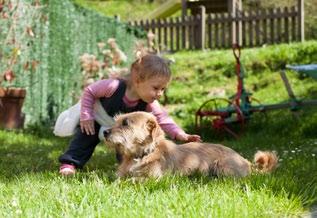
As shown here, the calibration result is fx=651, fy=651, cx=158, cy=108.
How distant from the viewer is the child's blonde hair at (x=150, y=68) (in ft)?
15.5

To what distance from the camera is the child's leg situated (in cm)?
527

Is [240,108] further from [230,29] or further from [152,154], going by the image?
[230,29]

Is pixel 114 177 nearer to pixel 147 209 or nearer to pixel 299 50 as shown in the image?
pixel 147 209

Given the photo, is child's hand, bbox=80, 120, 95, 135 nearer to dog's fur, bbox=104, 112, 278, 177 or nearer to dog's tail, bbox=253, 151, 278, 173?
dog's fur, bbox=104, 112, 278, 177

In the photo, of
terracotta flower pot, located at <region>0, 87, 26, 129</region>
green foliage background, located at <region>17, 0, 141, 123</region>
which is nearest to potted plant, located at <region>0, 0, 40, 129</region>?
terracotta flower pot, located at <region>0, 87, 26, 129</region>

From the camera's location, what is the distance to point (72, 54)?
10.9m

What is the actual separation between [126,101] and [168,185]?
1.50 m

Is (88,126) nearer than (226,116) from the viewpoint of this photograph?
Yes

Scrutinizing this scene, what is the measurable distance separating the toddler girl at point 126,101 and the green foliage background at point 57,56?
420 centimetres

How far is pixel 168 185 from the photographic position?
3.75 meters

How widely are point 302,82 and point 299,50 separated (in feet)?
5.01

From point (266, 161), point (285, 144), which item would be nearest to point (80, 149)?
point (266, 161)

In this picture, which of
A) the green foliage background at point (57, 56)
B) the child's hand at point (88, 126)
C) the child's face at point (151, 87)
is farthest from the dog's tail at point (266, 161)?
the green foliage background at point (57, 56)

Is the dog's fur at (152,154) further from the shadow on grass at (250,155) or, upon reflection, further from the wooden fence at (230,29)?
the wooden fence at (230,29)
